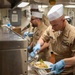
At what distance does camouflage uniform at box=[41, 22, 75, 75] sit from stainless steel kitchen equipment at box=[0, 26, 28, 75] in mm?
834

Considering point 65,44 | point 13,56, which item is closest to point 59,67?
point 65,44

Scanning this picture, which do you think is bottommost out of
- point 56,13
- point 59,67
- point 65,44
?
point 59,67

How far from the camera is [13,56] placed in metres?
1.05

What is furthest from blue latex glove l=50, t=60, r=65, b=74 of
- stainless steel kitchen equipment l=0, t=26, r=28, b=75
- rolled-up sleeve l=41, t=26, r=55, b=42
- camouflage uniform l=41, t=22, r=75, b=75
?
stainless steel kitchen equipment l=0, t=26, r=28, b=75

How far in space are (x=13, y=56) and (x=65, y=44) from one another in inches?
37.4

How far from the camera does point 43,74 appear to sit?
1.57 m

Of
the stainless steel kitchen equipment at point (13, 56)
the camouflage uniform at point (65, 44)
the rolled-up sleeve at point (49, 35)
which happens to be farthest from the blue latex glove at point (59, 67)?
the stainless steel kitchen equipment at point (13, 56)

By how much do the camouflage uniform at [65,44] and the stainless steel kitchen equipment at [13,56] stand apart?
0.83m

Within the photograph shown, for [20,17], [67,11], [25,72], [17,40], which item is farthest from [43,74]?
[67,11]

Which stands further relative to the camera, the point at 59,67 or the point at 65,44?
the point at 65,44

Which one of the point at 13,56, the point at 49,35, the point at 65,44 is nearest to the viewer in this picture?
the point at 13,56

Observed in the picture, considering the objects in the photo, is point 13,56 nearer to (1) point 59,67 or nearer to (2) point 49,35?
(1) point 59,67

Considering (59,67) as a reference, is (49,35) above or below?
above

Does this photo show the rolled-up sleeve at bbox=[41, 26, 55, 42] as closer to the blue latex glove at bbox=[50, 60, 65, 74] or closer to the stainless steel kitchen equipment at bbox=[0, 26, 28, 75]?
the blue latex glove at bbox=[50, 60, 65, 74]
